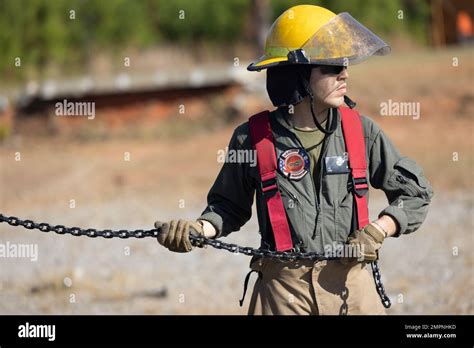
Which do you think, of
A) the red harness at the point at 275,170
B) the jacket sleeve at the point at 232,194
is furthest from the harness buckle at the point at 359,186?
the jacket sleeve at the point at 232,194

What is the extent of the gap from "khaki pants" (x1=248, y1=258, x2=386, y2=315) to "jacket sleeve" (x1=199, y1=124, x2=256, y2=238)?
245 mm

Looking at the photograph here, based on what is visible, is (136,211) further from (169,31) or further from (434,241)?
(169,31)

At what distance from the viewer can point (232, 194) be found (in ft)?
14.5

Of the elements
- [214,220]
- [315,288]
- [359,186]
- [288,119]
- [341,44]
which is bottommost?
[315,288]

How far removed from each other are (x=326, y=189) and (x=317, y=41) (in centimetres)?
62

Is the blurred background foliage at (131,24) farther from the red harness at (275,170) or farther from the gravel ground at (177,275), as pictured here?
the red harness at (275,170)

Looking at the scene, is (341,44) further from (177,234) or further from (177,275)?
(177,275)

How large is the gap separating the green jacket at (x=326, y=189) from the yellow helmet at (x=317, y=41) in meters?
0.23

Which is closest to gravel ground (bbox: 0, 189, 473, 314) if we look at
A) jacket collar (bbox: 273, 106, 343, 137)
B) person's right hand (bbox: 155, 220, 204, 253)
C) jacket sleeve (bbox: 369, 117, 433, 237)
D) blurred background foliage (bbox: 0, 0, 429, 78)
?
jacket sleeve (bbox: 369, 117, 433, 237)

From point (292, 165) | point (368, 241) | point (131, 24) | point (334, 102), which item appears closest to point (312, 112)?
point (334, 102)

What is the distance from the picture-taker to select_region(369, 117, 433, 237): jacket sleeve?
14.0 feet

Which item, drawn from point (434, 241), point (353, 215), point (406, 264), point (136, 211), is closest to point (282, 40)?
point (353, 215)

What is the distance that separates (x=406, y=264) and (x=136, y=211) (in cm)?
567

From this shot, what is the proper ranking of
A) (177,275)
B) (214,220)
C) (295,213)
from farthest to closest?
(177,275), (214,220), (295,213)
